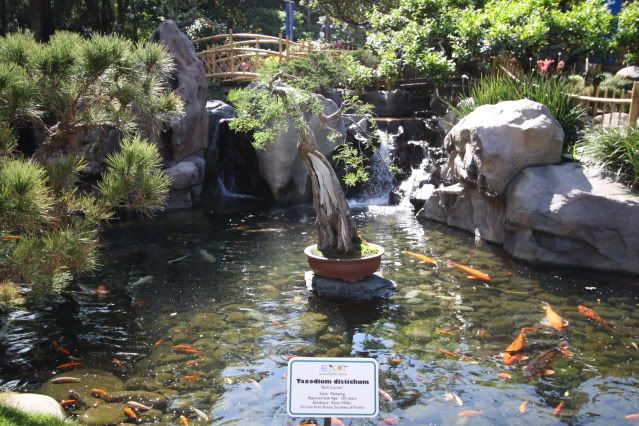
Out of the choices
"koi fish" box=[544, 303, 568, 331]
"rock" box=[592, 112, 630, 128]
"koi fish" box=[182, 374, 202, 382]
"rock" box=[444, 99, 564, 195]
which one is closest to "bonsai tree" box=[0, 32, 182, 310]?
"koi fish" box=[182, 374, 202, 382]

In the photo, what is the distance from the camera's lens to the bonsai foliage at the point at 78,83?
5.07 meters

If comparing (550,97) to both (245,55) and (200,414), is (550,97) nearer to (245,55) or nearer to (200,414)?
(200,414)

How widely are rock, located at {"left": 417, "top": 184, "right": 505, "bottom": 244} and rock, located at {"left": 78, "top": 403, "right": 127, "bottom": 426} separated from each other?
6.77 m

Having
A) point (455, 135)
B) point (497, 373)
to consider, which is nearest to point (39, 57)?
point (497, 373)

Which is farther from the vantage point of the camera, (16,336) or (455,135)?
(455,135)

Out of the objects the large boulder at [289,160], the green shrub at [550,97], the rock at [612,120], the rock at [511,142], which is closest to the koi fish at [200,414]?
the rock at [511,142]

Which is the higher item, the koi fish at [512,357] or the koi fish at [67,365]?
the koi fish at [512,357]

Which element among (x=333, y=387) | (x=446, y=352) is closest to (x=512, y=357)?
(x=446, y=352)

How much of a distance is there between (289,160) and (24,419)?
10.5m

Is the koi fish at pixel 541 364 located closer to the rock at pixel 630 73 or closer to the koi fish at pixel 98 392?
the koi fish at pixel 98 392

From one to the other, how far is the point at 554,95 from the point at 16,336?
861cm

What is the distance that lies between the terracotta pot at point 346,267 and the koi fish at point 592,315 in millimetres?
2271

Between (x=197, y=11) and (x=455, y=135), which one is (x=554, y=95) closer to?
(x=455, y=135)

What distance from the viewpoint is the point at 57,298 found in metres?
7.28
